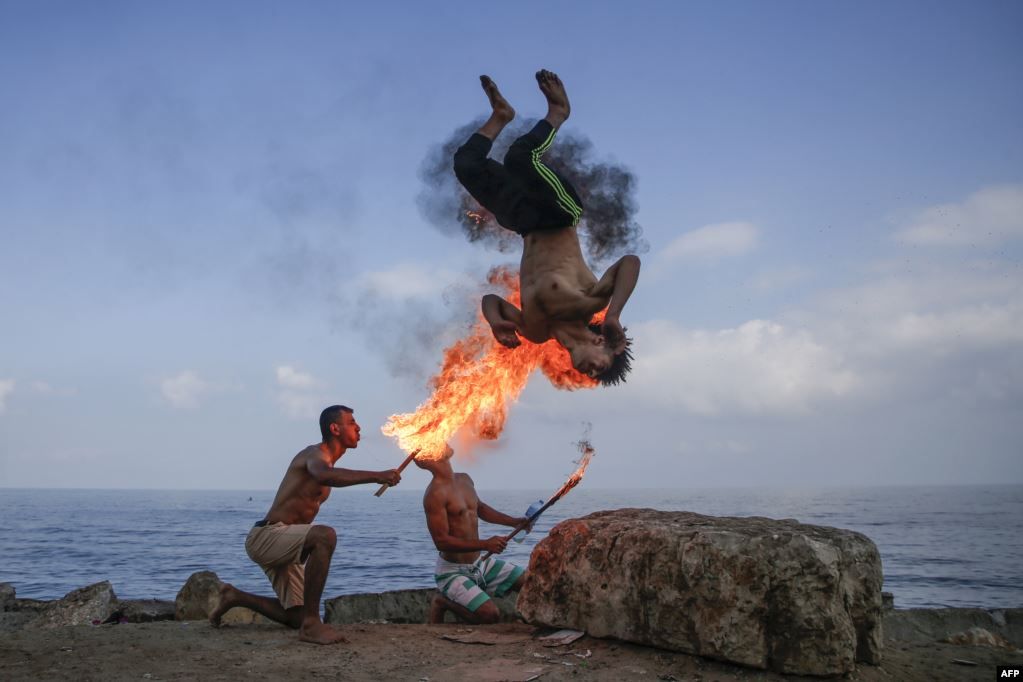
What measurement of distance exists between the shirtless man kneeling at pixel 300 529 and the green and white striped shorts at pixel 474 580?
152 cm

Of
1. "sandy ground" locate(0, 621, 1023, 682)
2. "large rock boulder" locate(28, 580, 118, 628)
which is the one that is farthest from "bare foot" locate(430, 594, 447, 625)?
"large rock boulder" locate(28, 580, 118, 628)

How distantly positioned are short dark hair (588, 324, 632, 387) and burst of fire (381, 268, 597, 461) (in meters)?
0.85

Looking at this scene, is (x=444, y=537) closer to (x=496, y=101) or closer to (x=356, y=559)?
(x=496, y=101)

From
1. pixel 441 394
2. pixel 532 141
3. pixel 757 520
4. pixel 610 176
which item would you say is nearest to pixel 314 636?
pixel 441 394

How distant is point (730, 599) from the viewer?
6.96 metres

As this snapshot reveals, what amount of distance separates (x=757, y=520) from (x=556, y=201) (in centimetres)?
375

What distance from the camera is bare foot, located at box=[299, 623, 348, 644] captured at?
7930 mm

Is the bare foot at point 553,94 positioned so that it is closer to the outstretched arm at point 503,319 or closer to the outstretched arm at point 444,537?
the outstretched arm at point 503,319

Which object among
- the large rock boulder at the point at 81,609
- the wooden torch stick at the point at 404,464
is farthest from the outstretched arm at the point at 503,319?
the large rock boulder at the point at 81,609

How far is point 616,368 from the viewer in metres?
8.15

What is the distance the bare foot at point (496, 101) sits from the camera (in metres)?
8.29

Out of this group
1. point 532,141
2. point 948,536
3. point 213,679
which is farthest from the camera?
point 948,536

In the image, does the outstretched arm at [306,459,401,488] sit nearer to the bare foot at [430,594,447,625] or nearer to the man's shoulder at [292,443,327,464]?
the man's shoulder at [292,443,327,464]

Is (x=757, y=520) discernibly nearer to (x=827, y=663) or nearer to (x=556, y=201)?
(x=827, y=663)
